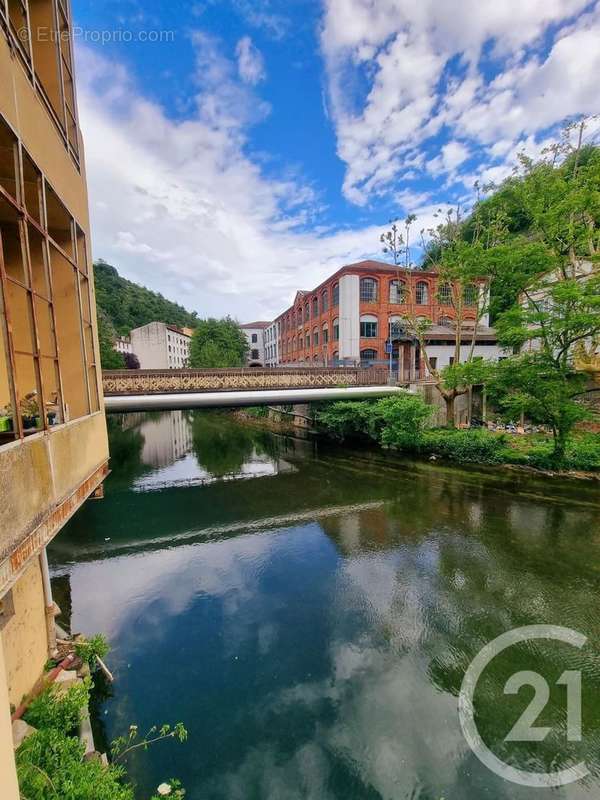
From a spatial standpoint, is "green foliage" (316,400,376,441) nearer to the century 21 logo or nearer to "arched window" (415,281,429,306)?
the century 21 logo

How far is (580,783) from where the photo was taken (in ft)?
13.4

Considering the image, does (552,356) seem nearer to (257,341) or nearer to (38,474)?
(38,474)

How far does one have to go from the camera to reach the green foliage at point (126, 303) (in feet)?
200

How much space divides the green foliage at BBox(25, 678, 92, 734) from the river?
107cm

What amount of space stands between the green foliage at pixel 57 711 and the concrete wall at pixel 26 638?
0.28 meters

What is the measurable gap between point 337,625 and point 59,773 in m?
4.70

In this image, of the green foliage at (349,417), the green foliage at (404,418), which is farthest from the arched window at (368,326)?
the green foliage at (404,418)

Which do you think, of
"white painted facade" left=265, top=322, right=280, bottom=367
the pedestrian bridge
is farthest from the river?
"white painted facade" left=265, top=322, right=280, bottom=367

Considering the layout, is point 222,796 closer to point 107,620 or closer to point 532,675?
point 107,620

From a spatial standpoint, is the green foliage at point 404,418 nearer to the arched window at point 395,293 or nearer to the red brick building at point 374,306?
the red brick building at point 374,306

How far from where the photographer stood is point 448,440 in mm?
17719

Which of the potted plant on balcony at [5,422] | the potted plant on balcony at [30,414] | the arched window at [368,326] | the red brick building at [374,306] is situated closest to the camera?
the potted plant on balcony at [5,422]

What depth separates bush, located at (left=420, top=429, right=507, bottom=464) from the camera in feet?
54.5

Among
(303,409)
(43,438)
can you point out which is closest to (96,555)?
(43,438)
